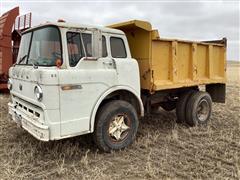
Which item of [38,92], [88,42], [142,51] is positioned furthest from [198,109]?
[38,92]

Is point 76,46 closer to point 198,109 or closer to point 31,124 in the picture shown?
point 31,124

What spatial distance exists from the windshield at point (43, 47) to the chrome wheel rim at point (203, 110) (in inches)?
164

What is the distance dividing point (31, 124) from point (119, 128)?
150 cm

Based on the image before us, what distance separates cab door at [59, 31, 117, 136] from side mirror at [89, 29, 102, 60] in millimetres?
50

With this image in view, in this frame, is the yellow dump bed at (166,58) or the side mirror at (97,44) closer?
the side mirror at (97,44)

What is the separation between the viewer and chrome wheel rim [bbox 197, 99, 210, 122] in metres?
7.20

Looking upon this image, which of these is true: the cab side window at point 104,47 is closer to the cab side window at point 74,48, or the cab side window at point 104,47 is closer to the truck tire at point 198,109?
the cab side window at point 74,48

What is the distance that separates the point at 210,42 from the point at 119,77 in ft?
12.0

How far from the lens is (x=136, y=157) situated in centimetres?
486

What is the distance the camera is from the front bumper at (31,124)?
165 inches

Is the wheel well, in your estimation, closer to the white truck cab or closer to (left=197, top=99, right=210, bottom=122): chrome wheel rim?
the white truck cab

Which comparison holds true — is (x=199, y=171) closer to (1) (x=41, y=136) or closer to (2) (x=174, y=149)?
(2) (x=174, y=149)

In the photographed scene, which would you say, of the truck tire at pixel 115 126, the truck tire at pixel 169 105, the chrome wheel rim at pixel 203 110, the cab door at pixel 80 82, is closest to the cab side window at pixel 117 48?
the cab door at pixel 80 82

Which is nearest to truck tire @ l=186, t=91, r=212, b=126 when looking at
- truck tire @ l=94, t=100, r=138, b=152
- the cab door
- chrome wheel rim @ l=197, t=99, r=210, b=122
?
chrome wheel rim @ l=197, t=99, r=210, b=122
